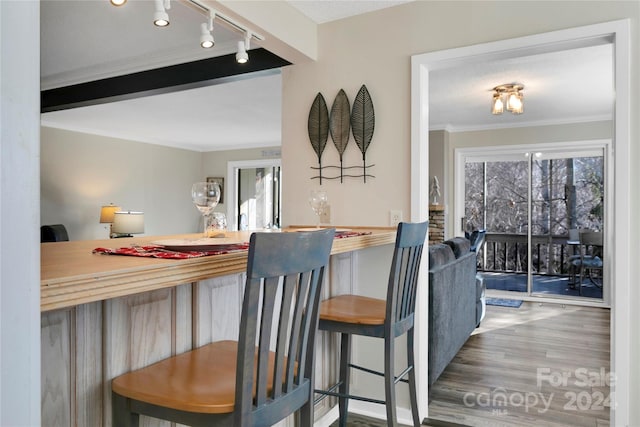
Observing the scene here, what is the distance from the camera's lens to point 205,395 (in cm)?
109

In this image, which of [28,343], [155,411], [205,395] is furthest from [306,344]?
[28,343]

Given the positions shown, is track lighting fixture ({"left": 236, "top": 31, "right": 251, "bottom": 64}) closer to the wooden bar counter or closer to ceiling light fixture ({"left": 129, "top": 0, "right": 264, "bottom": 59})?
ceiling light fixture ({"left": 129, "top": 0, "right": 264, "bottom": 59})

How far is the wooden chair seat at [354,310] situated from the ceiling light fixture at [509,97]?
294cm

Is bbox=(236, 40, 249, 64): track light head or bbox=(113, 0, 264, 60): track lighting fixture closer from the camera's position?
bbox=(113, 0, 264, 60): track lighting fixture

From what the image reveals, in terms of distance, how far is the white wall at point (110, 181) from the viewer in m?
6.29

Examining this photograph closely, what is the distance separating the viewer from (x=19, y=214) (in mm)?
496

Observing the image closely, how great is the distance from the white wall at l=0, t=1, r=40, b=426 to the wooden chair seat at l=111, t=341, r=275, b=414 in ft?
1.88

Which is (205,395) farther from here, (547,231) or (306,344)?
(547,231)

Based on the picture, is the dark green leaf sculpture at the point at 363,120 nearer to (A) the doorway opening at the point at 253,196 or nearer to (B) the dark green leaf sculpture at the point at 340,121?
(B) the dark green leaf sculpture at the point at 340,121

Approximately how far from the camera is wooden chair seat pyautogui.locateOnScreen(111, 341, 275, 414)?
3.47ft

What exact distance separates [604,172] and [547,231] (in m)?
1.01

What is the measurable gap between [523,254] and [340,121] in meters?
4.61

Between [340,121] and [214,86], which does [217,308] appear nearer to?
[340,121]


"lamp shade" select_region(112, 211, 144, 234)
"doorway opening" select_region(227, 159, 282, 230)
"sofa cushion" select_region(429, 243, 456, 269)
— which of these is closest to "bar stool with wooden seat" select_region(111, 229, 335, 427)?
"sofa cushion" select_region(429, 243, 456, 269)
